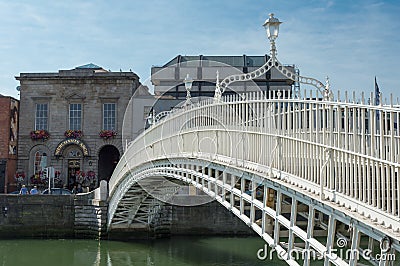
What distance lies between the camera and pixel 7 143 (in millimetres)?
34344

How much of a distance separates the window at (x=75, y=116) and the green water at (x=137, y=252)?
454 inches

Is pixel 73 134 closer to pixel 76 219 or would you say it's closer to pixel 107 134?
pixel 107 134

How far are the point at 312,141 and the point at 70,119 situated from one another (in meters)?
30.4

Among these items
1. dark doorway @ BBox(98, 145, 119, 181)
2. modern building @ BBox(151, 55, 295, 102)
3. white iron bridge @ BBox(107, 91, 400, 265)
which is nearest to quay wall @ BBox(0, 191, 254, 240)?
dark doorway @ BBox(98, 145, 119, 181)

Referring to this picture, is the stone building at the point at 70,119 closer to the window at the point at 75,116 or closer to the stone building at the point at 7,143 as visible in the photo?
the window at the point at 75,116

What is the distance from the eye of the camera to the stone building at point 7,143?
112ft

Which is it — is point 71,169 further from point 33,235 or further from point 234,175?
point 234,175

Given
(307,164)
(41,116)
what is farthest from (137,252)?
(307,164)

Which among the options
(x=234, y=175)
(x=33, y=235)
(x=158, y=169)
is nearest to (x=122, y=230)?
(x=33, y=235)

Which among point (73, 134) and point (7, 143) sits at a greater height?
point (73, 134)

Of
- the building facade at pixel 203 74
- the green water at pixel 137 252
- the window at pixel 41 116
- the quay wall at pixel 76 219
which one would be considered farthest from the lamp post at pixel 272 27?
the building facade at pixel 203 74

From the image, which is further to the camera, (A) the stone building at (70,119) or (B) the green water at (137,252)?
(A) the stone building at (70,119)

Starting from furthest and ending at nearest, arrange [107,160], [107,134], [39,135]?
[107,160] → [39,135] → [107,134]

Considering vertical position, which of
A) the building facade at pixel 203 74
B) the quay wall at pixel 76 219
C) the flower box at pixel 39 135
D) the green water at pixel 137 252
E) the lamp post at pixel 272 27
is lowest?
the green water at pixel 137 252
